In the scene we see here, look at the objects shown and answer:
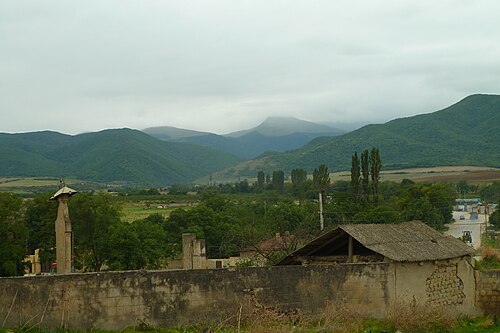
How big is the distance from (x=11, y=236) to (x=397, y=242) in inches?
963

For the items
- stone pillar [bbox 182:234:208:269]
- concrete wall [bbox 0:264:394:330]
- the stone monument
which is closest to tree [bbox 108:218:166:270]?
stone pillar [bbox 182:234:208:269]

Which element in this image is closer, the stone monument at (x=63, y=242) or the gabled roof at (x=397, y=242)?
the gabled roof at (x=397, y=242)

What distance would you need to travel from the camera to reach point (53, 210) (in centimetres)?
3794

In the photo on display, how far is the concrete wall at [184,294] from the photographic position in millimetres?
13188

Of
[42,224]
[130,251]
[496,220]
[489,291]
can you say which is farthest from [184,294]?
[496,220]

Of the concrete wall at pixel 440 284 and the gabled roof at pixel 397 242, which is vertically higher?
the gabled roof at pixel 397 242

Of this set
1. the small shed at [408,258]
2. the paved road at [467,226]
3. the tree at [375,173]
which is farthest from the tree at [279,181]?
the small shed at [408,258]

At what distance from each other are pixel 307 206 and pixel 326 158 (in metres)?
93.2

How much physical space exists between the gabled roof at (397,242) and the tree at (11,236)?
762 inches

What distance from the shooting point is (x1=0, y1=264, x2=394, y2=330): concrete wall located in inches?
519

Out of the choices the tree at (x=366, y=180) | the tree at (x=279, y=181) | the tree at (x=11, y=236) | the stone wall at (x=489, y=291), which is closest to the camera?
the stone wall at (x=489, y=291)

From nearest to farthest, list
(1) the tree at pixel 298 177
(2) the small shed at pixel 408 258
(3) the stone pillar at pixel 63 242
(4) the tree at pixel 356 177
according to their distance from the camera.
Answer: (2) the small shed at pixel 408 258 < (3) the stone pillar at pixel 63 242 < (4) the tree at pixel 356 177 < (1) the tree at pixel 298 177

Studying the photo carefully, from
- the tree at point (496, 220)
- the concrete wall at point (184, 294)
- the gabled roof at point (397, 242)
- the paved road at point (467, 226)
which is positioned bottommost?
the paved road at point (467, 226)

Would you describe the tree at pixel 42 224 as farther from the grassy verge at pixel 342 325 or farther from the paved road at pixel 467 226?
the paved road at pixel 467 226
